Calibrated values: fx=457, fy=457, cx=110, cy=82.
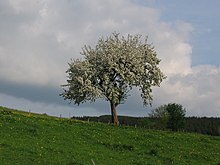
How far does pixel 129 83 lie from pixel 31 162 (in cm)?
4407

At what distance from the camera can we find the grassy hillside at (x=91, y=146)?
32125 mm

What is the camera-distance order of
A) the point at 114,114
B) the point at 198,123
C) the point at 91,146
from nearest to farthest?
1. the point at 91,146
2. the point at 114,114
3. the point at 198,123

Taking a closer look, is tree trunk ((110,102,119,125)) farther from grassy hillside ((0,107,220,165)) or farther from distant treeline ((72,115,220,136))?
distant treeline ((72,115,220,136))

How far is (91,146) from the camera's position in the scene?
129 feet

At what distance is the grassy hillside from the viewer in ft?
105

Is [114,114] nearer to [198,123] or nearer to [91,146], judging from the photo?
[91,146]

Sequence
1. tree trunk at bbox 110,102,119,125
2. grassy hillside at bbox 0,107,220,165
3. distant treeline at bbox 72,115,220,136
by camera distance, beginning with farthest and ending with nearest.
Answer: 1. distant treeline at bbox 72,115,220,136
2. tree trunk at bbox 110,102,119,125
3. grassy hillside at bbox 0,107,220,165

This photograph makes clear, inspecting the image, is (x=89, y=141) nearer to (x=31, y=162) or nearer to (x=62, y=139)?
(x=62, y=139)

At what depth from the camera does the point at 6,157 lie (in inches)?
1174

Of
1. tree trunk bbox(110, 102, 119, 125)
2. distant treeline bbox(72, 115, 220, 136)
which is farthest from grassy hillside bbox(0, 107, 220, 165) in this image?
distant treeline bbox(72, 115, 220, 136)

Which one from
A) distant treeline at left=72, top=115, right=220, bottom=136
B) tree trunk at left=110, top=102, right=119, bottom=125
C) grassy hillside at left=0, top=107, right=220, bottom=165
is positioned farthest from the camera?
distant treeline at left=72, top=115, right=220, bottom=136

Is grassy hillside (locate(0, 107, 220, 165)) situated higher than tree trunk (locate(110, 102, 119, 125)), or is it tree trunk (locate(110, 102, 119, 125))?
tree trunk (locate(110, 102, 119, 125))

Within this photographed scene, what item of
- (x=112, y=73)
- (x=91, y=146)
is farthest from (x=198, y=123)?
(x=91, y=146)

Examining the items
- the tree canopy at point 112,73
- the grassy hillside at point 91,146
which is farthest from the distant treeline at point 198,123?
the grassy hillside at point 91,146
